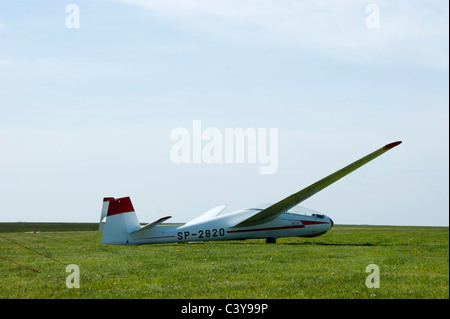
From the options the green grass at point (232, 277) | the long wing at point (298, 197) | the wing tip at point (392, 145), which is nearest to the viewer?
the green grass at point (232, 277)

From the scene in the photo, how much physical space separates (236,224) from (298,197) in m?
3.33

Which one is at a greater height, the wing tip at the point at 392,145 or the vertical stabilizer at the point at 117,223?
the wing tip at the point at 392,145

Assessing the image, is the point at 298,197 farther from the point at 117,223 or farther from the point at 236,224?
the point at 117,223

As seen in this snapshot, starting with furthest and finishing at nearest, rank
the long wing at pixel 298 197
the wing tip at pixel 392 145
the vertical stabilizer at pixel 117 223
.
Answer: the vertical stabilizer at pixel 117 223 → the long wing at pixel 298 197 → the wing tip at pixel 392 145

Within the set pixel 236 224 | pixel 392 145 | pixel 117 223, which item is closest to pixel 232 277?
pixel 392 145

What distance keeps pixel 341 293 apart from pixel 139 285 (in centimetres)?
413

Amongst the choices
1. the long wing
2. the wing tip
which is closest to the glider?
the long wing

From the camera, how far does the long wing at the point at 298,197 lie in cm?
2038

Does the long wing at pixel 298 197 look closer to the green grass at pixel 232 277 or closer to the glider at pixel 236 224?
the glider at pixel 236 224

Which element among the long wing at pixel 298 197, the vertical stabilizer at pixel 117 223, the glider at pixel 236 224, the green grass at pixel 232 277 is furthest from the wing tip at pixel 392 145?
the vertical stabilizer at pixel 117 223

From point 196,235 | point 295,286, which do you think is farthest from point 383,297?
point 196,235

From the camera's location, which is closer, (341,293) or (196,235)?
(341,293)
